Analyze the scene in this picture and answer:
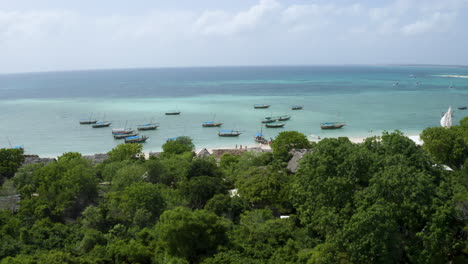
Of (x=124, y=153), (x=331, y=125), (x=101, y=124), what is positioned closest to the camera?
(x=124, y=153)

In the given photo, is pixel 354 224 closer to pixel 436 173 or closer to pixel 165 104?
pixel 436 173

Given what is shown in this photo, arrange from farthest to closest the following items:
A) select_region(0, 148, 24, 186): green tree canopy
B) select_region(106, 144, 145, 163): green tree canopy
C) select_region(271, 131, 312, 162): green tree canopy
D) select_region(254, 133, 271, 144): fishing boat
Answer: select_region(254, 133, 271, 144): fishing boat → select_region(106, 144, 145, 163): green tree canopy → select_region(271, 131, 312, 162): green tree canopy → select_region(0, 148, 24, 186): green tree canopy

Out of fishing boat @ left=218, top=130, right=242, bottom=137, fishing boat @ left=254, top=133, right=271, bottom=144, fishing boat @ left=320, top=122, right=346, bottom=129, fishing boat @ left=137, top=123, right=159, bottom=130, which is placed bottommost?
fishing boat @ left=254, top=133, right=271, bottom=144

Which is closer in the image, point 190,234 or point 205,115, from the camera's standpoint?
point 190,234

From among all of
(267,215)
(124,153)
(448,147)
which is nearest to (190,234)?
(267,215)

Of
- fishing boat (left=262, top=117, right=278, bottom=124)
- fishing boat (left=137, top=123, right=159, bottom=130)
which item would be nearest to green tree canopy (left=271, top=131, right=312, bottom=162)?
fishing boat (left=262, top=117, right=278, bottom=124)

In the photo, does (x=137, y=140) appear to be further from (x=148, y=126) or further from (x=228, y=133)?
(x=228, y=133)

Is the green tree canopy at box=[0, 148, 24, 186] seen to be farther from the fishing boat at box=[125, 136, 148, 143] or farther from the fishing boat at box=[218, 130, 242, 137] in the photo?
the fishing boat at box=[218, 130, 242, 137]

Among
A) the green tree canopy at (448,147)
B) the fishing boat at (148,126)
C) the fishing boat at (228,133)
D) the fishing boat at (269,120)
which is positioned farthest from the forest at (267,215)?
the fishing boat at (269,120)

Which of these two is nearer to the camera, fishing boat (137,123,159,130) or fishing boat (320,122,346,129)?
fishing boat (320,122,346,129)
